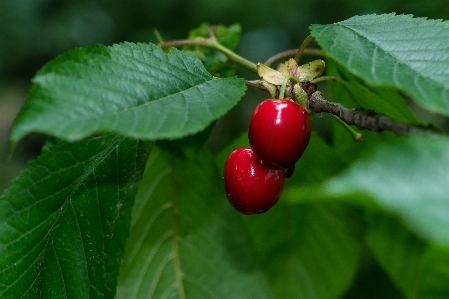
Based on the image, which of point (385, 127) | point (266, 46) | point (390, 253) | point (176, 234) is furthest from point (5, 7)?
point (385, 127)

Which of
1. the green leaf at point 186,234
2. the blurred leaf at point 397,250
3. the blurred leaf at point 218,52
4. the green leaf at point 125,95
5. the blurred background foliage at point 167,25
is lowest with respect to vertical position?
the blurred background foliage at point 167,25

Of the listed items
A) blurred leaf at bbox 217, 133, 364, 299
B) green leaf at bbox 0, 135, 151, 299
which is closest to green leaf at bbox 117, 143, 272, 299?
blurred leaf at bbox 217, 133, 364, 299

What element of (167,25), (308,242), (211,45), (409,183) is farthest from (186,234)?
(167,25)

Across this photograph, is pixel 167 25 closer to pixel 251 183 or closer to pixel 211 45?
pixel 211 45

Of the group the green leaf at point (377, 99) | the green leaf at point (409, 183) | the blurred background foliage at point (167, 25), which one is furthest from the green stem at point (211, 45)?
the blurred background foliage at point (167, 25)

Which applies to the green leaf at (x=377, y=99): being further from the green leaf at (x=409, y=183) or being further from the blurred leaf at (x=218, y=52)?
the green leaf at (x=409, y=183)

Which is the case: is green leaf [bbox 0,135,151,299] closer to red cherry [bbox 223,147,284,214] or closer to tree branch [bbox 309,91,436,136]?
red cherry [bbox 223,147,284,214]
